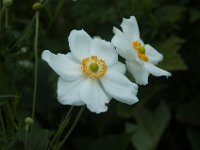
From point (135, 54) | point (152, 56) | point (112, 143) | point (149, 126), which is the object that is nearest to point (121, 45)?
point (135, 54)

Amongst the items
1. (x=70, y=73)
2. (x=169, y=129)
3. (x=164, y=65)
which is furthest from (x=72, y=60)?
(x=169, y=129)

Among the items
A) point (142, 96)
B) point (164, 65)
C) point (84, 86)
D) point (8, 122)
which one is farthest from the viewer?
point (142, 96)

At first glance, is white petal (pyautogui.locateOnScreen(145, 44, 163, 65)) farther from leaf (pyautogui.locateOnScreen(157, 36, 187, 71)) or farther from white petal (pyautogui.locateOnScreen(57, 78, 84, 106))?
leaf (pyautogui.locateOnScreen(157, 36, 187, 71))

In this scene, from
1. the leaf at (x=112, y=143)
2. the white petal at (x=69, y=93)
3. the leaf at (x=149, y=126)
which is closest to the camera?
the white petal at (x=69, y=93)

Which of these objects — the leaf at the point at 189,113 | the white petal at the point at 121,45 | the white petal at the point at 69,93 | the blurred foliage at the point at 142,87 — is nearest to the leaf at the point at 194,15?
the blurred foliage at the point at 142,87

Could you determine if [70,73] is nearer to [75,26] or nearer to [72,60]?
[72,60]

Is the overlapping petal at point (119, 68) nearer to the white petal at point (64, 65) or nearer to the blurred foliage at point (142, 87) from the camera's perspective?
the white petal at point (64, 65)
